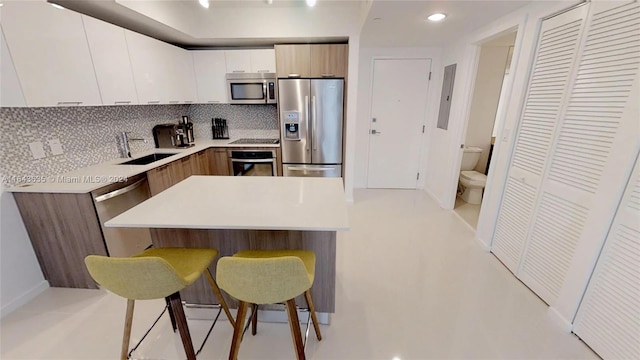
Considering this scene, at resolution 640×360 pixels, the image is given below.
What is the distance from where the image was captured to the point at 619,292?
139 centimetres

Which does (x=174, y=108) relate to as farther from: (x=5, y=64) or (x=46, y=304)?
(x=46, y=304)

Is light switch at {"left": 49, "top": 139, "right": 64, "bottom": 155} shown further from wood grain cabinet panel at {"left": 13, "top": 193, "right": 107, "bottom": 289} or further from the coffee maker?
the coffee maker

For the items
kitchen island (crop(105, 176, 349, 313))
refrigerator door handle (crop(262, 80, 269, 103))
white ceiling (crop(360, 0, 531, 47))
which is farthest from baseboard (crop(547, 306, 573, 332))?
refrigerator door handle (crop(262, 80, 269, 103))

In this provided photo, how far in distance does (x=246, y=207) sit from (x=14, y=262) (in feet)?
6.42

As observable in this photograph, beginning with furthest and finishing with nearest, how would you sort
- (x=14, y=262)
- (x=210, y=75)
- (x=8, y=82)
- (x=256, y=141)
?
(x=256, y=141)
(x=210, y=75)
(x=14, y=262)
(x=8, y=82)

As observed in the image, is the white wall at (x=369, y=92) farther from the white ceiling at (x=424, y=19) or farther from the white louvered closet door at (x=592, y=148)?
the white louvered closet door at (x=592, y=148)

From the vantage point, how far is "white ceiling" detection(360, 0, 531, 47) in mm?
2035

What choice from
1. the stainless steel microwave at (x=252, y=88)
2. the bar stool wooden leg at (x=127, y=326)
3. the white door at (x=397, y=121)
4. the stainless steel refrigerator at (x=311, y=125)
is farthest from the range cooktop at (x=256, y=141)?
the bar stool wooden leg at (x=127, y=326)

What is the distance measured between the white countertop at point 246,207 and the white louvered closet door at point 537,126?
1558 millimetres

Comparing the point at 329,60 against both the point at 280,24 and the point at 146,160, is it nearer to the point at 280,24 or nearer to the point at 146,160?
the point at 280,24

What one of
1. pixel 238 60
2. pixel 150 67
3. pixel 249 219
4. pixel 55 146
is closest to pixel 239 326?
pixel 249 219

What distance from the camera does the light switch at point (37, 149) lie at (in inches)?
76.4

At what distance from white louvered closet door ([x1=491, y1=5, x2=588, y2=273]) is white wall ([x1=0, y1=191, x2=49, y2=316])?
3.97 m

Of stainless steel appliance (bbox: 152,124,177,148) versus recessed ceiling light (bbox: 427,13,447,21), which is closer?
recessed ceiling light (bbox: 427,13,447,21)
